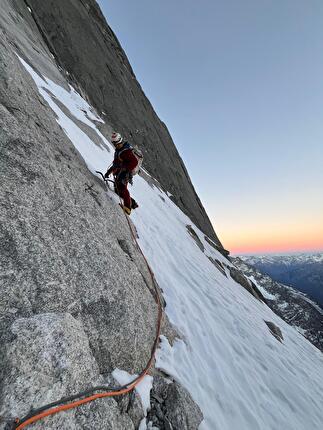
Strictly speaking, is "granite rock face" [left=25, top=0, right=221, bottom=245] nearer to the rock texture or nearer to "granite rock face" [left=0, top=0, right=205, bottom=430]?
"granite rock face" [left=0, top=0, right=205, bottom=430]

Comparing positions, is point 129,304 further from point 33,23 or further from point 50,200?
point 33,23

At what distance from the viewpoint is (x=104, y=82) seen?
36500 millimetres

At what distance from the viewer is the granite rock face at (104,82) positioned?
3400 cm

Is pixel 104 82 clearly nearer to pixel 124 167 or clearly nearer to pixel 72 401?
pixel 124 167

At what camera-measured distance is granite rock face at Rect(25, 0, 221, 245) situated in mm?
34000

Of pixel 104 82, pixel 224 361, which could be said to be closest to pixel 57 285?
pixel 224 361

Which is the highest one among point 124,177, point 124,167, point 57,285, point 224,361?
point 124,167

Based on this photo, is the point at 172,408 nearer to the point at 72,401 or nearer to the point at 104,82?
the point at 72,401

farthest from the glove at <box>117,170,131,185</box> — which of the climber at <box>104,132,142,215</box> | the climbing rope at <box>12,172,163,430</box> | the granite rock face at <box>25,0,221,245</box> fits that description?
the granite rock face at <box>25,0,221,245</box>

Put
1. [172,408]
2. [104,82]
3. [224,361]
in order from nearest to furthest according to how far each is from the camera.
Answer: [172,408] → [224,361] → [104,82]

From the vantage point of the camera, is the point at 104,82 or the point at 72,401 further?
the point at 104,82

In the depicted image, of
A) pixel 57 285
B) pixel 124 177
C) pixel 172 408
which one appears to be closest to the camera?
pixel 57 285

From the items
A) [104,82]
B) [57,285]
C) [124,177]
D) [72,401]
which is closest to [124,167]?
[124,177]

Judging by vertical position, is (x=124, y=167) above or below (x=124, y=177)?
above
